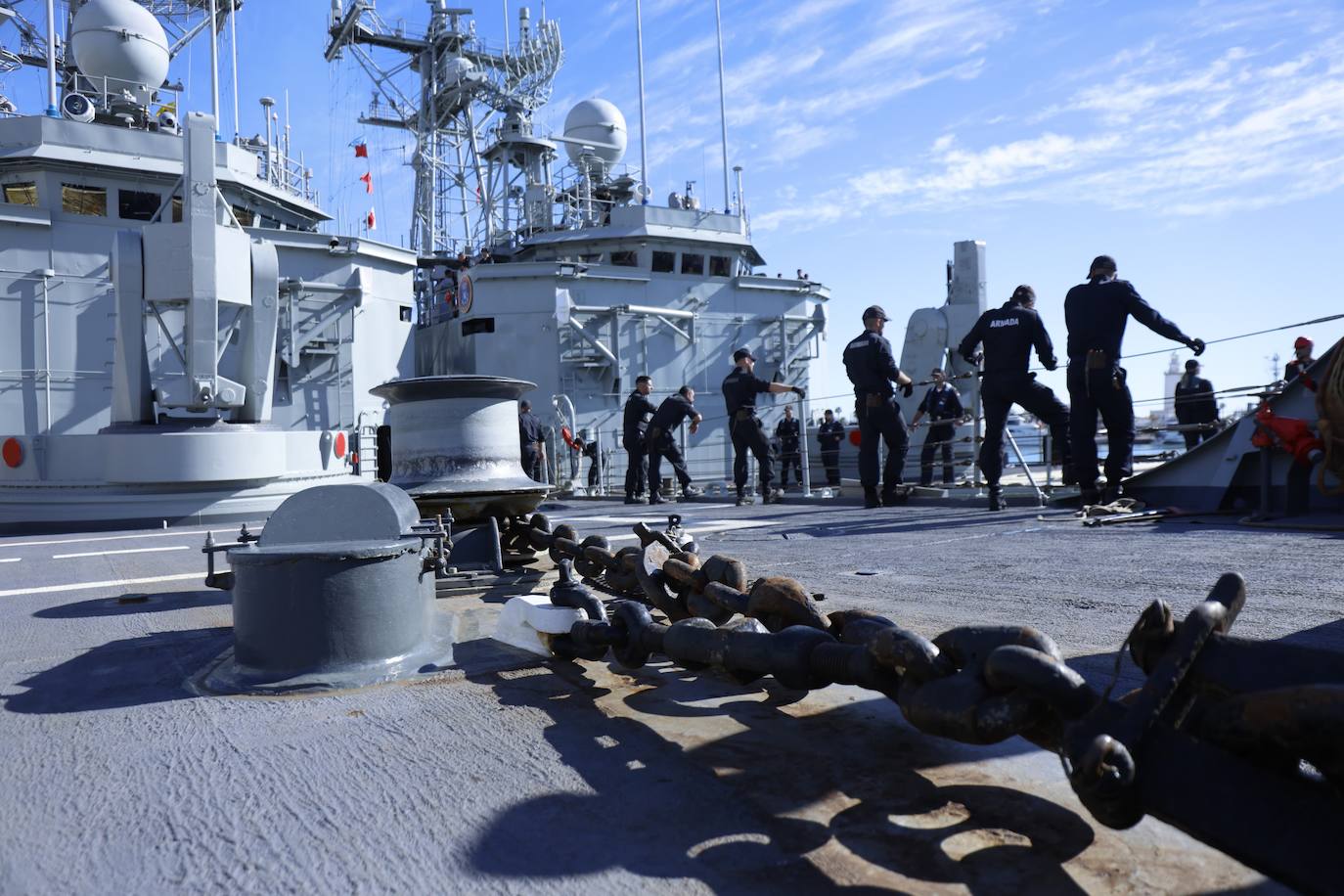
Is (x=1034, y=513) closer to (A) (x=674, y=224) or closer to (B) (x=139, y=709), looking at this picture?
(B) (x=139, y=709)

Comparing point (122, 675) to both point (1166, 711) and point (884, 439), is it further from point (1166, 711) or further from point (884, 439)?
point (884, 439)

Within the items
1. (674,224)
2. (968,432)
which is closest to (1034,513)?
(968,432)

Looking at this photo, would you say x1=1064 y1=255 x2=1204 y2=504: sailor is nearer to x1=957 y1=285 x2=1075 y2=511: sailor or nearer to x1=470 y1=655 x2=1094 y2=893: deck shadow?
x1=957 y1=285 x2=1075 y2=511: sailor

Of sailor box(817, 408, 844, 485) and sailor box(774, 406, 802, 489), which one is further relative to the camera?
sailor box(817, 408, 844, 485)

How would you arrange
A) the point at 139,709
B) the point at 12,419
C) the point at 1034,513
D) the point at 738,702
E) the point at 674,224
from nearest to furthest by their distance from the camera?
the point at 738,702, the point at 139,709, the point at 1034,513, the point at 12,419, the point at 674,224

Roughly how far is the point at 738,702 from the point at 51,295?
1583 cm

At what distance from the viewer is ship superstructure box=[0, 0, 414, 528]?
8.55m

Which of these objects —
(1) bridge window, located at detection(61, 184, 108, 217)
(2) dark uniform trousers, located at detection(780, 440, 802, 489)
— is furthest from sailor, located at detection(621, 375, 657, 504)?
(1) bridge window, located at detection(61, 184, 108, 217)

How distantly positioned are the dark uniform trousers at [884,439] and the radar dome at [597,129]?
63.0ft

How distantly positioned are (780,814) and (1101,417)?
16.3 feet

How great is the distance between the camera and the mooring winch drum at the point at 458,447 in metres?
3.66

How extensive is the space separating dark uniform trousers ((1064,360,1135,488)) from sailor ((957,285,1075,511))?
1.09 feet

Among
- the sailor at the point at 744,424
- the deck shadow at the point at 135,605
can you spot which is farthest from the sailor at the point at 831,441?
the deck shadow at the point at 135,605

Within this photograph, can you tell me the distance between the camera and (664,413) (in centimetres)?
947
